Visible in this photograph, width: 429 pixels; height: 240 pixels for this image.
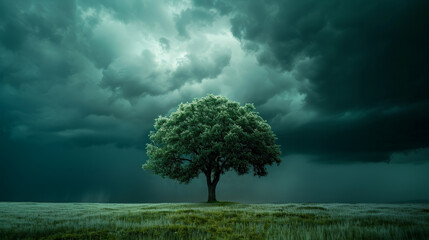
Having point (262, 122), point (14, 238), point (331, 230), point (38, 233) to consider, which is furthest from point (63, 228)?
point (262, 122)

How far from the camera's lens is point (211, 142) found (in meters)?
38.3

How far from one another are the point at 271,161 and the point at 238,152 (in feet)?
22.1

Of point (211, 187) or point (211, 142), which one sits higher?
point (211, 142)

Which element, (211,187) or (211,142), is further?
(211,187)

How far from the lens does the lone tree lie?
39.5 m

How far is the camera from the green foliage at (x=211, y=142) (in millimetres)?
39500

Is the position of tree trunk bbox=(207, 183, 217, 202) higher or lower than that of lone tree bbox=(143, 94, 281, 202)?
lower

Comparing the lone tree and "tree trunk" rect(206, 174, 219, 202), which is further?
"tree trunk" rect(206, 174, 219, 202)

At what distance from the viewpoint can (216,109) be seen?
4375 cm

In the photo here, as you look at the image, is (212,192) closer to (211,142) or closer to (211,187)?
(211,187)

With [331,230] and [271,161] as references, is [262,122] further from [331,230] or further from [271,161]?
[331,230]

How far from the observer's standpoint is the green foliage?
130 feet

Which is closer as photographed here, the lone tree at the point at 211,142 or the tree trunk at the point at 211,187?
the lone tree at the point at 211,142

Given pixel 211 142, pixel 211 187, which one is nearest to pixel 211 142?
pixel 211 142
